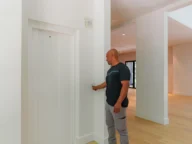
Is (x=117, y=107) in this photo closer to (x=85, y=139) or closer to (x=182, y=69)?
(x=85, y=139)

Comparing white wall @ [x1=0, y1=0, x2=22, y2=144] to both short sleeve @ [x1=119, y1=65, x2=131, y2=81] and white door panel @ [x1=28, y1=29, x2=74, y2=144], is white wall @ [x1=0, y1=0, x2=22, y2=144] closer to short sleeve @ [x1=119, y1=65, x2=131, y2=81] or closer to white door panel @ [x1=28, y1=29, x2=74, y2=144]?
white door panel @ [x1=28, y1=29, x2=74, y2=144]

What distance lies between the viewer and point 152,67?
3701 mm

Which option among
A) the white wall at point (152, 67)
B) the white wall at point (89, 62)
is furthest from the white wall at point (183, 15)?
the white wall at point (89, 62)

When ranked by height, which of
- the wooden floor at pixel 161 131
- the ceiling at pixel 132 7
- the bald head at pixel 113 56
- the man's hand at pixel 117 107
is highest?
the ceiling at pixel 132 7

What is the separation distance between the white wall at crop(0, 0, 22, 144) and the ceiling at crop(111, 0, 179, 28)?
7.24 feet

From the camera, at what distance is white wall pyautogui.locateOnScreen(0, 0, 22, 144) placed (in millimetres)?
1568

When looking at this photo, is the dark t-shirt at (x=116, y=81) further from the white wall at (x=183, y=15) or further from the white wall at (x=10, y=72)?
the white wall at (x=183, y=15)

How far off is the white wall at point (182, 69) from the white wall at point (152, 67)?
14.6 ft

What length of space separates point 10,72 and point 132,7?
114 inches

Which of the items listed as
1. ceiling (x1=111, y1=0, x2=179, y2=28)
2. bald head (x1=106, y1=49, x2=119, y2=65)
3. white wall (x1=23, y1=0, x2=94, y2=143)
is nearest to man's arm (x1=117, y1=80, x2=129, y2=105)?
bald head (x1=106, y1=49, x2=119, y2=65)

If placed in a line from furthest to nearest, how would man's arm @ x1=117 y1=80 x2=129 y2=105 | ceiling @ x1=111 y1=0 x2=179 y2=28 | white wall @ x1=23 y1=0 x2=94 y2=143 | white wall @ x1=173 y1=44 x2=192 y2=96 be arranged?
white wall @ x1=173 y1=44 x2=192 y2=96 < ceiling @ x1=111 y1=0 x2=179 y2=28 < white wall @ x1=23 y1=0 x2=94 y2=143 < man's arm @ x1=117 y1=80 x2=129 y2=105

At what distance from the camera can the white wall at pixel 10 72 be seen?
5.15 ft

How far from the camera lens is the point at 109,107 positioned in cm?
219

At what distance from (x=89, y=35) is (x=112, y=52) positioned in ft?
2.21
